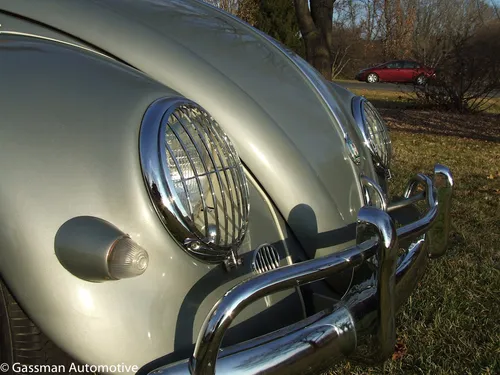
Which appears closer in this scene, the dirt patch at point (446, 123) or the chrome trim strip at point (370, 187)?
the chrome trim strip at point (370, 187)

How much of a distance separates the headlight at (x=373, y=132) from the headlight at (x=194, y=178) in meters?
0.90

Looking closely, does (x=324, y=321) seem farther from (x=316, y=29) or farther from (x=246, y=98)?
(x=316, y=29)

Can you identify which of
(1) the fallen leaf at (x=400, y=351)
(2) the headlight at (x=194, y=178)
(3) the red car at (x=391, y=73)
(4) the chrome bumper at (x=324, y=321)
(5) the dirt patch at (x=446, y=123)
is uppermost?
(3) the red car at (x=391, y=73)

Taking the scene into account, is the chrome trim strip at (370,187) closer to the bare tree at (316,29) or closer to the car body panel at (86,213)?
the car body panel at (86,213)

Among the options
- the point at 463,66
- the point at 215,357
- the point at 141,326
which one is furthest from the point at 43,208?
the point at 463,66

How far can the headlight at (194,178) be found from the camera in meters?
1.39

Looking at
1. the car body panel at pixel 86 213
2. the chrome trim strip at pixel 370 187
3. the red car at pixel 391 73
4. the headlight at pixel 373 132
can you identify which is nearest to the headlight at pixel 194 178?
the car body panel at pixel 86 213

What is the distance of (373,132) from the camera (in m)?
2.44

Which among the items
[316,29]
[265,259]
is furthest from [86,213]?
[316,29]

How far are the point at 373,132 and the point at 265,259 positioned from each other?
1034mm

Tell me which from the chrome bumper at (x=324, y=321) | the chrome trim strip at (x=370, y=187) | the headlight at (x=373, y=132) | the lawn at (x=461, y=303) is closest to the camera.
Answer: the chrome bumper at (x=324, y=321)

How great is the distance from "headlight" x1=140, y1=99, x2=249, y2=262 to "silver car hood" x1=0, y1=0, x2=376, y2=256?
0.18m

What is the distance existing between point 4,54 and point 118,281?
77cm

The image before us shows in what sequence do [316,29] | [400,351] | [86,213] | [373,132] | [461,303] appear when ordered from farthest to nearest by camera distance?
[316,29] < [461,303] < [373,132] < [400,351] < [86,213]
